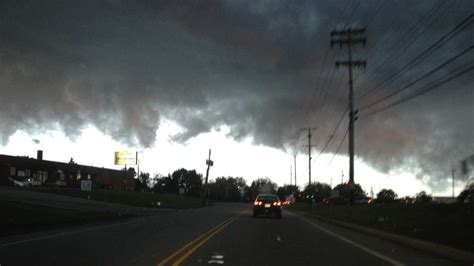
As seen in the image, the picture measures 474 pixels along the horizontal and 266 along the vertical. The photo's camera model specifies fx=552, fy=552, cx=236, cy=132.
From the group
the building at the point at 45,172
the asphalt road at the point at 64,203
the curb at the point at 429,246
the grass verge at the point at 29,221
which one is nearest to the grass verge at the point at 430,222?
the curb at the point at 429,246

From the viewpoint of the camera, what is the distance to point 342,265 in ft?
43.1

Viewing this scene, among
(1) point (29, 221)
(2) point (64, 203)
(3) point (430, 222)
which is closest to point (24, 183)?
(2) point (64, 203)

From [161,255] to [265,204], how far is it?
87.2 ft

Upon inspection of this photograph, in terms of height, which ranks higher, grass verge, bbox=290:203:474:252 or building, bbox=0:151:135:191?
building, bbox=0:151:135:191

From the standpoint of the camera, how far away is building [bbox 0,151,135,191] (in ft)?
320

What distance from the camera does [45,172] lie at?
112312mm

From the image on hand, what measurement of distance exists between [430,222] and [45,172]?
101 meters

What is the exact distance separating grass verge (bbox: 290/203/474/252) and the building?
211ft

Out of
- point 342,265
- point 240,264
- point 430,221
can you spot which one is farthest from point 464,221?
point 240,264

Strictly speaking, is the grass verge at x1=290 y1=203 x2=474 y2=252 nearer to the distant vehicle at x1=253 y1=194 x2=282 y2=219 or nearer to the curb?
the curb

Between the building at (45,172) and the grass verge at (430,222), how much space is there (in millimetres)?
64251

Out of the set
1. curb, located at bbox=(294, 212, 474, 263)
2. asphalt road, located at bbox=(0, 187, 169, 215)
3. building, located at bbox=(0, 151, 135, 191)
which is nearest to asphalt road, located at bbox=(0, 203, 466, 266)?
curb, located at bbox=(294, 212, 474, 263)

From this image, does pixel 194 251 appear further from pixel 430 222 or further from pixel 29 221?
pixel 29 221

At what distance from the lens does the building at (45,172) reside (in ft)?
320
